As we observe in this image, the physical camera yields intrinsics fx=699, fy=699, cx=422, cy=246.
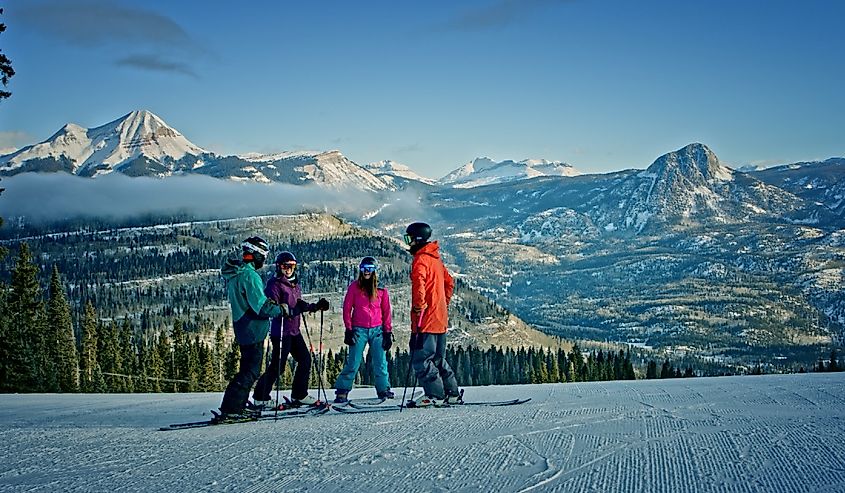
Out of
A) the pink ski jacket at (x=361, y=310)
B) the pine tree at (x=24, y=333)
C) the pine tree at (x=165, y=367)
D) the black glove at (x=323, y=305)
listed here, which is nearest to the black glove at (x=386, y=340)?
the pink ski jacket at (x=361, y=310)

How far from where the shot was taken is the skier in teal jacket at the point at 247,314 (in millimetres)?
9719

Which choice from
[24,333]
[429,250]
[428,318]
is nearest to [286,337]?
[428,318]

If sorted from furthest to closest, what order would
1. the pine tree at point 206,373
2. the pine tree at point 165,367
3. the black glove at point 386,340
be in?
the pine tree at point 206,373 < the pine tree at point 165,367 < the black glove at point 386,340

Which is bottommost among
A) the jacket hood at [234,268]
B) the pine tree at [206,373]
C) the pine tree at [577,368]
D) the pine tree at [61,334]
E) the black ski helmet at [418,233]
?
the pine tree at [577,368]

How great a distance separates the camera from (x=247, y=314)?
987 centimetres

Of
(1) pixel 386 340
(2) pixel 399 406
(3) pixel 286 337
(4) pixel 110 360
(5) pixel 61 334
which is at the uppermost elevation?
(3) pixel 286 337

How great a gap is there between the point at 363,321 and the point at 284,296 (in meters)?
1.60

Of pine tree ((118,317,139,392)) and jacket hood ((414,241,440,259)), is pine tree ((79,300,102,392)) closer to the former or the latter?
pine tree ((118,317,139,392))

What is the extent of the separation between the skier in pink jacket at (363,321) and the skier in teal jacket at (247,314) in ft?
7.52

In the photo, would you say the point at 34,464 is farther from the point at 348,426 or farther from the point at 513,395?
the point at 513,395

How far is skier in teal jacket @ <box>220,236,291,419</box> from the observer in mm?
9719

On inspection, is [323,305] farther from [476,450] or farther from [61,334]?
[61,334]

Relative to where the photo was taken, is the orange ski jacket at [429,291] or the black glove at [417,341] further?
the black glove at [417,341]

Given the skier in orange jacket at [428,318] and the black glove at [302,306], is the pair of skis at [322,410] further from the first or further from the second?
the black glove at [302,306]
